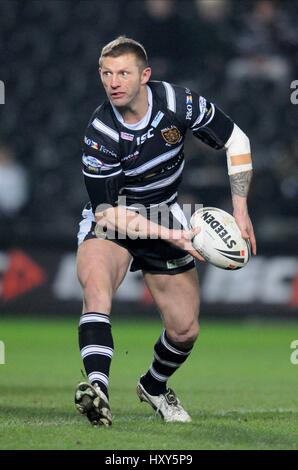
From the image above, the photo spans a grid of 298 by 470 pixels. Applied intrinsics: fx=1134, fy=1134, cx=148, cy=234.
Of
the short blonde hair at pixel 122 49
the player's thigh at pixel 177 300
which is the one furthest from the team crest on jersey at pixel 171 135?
the player's thigh at pixel 177 300

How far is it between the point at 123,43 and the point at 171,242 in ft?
3.97

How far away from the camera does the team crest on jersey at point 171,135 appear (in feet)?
22.7

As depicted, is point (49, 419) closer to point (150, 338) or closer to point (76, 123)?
point (150, 338)

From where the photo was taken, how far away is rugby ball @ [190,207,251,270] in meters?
6.53

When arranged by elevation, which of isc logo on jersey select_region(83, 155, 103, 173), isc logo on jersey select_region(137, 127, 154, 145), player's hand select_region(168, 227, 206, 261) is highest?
isc logo on jersey select_region(137, 127, 154, 145)

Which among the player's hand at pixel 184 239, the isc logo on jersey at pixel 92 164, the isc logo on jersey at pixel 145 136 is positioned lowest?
the player's hand at pixel 184 239

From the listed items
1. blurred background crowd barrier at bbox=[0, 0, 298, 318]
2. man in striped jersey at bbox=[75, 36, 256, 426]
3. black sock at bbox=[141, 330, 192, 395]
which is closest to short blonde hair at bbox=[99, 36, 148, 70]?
man in striped jersey at bbox=[75, 36, 256, 426]

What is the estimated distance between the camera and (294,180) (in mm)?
15297

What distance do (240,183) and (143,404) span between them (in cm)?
202

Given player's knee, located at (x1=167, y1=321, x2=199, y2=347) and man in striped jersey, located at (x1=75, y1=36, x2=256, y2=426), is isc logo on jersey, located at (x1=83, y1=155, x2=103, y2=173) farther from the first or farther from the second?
player's knee, located at (x1=167, y1=321, x2=199, y2=347)

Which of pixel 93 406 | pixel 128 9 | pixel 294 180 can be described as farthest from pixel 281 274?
pixel 93 406

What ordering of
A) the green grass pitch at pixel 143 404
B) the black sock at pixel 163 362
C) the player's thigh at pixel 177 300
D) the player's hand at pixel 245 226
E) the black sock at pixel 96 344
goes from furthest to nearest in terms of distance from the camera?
the black sock at pixel 163 362
the player's thigh at pixel 177 300
the player's hand at pixel 245 226
the black sock at pixel 96 344
the green grass pitch at pixel 143 404
